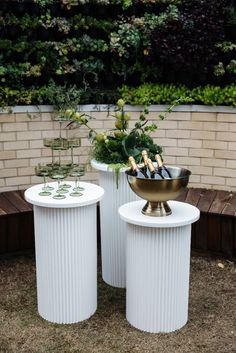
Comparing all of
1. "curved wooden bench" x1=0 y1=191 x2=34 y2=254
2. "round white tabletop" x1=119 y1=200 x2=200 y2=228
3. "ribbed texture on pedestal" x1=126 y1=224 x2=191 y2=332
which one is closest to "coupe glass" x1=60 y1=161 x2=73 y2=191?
"round white tabletop" x1=119 y1=200 x2=200 y2=228

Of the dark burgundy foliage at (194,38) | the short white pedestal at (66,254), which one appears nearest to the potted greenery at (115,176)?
the short white pedestal at (66,254)

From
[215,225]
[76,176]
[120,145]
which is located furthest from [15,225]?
[215,225]

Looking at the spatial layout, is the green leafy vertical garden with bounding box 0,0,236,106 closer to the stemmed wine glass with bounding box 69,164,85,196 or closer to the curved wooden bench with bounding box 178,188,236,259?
the curved wooden bench with bounding box 178,188,236,259

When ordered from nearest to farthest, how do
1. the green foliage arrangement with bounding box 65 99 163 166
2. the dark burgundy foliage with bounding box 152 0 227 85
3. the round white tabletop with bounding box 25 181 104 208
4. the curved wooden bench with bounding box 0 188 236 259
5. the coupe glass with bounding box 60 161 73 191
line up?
1. the round white tabletop with bounding box 25 181 104 208
2. the coupe glass with bounding box 60 161 73 191
3. the green foliage arrangement with bounding box 65 99 163 166
4. the curved wooden bench with bounding box 0 188 236 259
5. the dark burgundy foliage with bounding box 152 0 227 85

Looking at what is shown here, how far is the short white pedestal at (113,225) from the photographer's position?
11.7 ft

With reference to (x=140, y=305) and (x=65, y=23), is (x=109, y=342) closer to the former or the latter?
(x=140, y=305)

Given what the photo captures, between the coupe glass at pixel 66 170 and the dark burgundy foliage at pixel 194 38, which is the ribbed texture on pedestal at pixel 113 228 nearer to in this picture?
the coupe glass at pixel 66 170

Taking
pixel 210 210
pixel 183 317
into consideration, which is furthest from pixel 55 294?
pixel 210 210

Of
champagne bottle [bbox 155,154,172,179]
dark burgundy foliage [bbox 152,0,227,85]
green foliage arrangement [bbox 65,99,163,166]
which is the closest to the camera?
champagne bottle [bbox 155,154,172,179]

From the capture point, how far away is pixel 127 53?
4.61 metres

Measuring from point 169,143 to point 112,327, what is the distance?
1939 mm

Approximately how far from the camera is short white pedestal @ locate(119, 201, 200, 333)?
9.64 ft

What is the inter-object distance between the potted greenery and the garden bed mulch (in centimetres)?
22

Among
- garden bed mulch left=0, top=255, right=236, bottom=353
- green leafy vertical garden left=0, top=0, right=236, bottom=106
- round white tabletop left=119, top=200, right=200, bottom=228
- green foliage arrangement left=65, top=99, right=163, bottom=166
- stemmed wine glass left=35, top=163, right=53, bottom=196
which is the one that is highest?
green leafy vertical garden left=0, top=0, right=236, bottom=106
